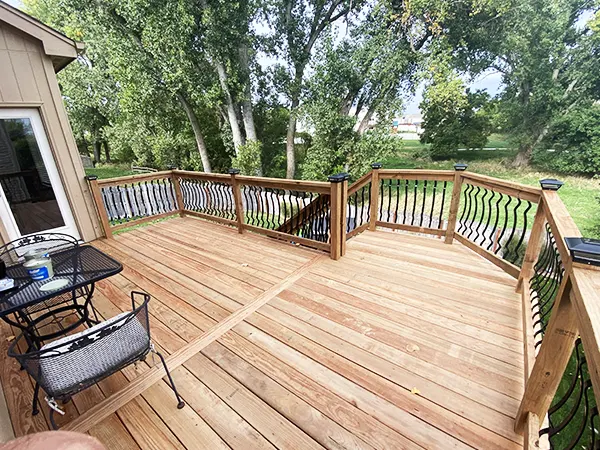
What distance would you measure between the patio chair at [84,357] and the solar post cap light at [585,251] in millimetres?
1923

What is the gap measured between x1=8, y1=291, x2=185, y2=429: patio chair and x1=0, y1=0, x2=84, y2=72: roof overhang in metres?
4.05

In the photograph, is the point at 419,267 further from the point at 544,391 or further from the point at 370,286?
the point at 544,391

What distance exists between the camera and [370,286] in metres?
2.75

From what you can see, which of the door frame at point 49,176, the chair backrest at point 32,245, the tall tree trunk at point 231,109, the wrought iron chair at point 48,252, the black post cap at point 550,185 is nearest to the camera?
the black post cap at point 550,185

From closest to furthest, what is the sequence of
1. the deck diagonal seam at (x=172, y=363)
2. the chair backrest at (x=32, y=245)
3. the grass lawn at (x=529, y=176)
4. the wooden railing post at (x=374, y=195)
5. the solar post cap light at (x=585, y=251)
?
the solar post cap light at (x=585, y=251)
the deck diagonal seam at (x=172, y=363)
the chair backrest at (x=32, y=245)
the wooden railing post at (x=374, y=195)
the grass lawn at (x=529, y=176)

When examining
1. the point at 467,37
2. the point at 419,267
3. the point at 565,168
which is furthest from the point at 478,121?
the point at 419,267

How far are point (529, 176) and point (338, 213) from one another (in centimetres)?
1225

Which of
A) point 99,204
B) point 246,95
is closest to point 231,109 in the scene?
point 246,95

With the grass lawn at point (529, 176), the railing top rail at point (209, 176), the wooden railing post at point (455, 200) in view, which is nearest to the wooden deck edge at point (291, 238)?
the railing top rail at point (209, 176)

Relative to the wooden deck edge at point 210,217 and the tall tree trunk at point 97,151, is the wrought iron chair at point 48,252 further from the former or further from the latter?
the tall tree trunk at point 97,151

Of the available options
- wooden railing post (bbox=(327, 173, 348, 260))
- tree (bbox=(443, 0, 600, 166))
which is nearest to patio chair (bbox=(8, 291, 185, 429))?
wooden railing post (bbox=(327, 173, 348, 260))

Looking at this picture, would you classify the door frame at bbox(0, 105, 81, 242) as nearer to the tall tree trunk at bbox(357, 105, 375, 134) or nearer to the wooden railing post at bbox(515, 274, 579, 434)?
the wooden railing post at bbox(515, 274, 579, 434)

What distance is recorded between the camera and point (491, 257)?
306 centimetres

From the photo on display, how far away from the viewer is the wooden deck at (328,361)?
1487 mm
